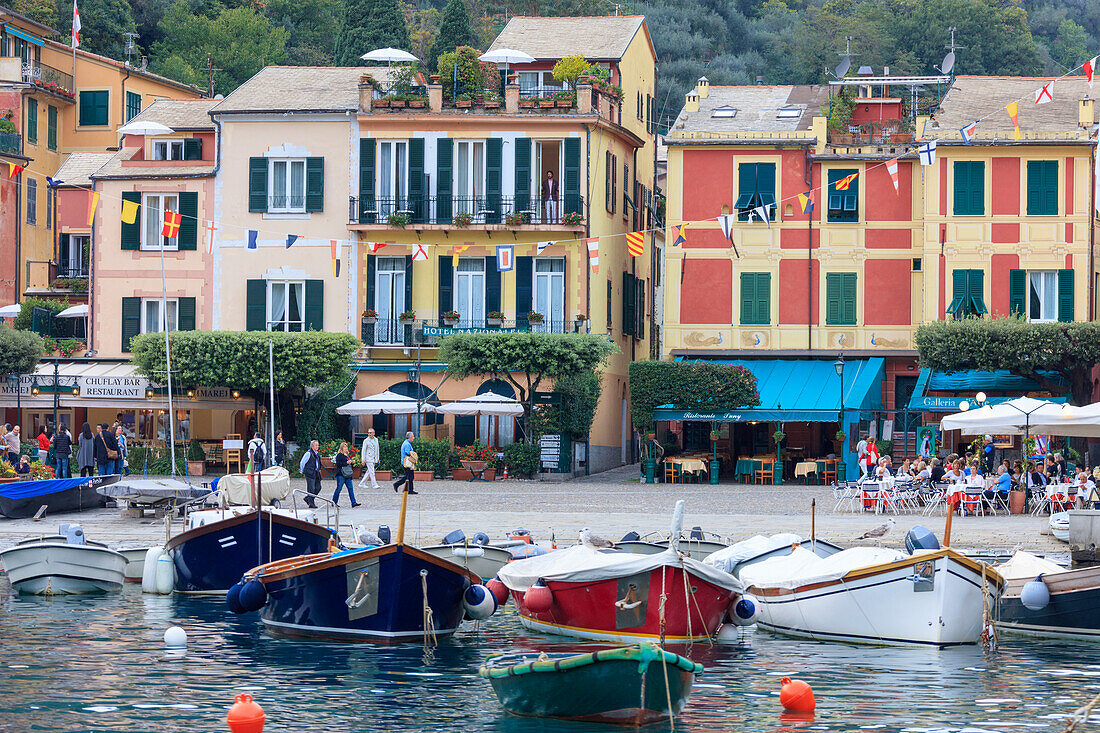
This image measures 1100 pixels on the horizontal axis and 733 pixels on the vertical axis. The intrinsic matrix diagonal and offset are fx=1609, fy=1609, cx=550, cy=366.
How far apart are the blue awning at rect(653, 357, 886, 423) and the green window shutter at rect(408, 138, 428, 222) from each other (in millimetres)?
9187

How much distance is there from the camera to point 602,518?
104 feet

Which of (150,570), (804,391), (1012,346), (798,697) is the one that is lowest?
(798,697)

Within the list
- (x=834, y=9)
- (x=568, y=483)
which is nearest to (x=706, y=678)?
(x=568, y=483)

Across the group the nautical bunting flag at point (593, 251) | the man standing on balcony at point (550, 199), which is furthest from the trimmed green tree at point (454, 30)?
the nautical bunting flag at point (593, 251)

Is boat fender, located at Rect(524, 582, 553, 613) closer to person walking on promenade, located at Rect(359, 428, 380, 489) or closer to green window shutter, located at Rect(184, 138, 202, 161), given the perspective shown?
person walking on promenade, located at Rect(359, 428, 380, 489)

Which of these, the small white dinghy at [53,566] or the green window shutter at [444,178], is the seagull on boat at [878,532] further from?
the green window shutter at [444,178]

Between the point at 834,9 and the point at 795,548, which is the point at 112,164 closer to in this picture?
the point at 795,548

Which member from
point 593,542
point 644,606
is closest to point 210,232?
point 593,542

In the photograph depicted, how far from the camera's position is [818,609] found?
2131cm

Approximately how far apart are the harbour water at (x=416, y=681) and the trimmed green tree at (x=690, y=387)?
2104 cm

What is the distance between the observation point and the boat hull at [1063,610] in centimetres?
2095

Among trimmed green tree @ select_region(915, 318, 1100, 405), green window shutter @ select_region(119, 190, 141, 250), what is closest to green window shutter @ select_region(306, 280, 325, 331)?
green window shutter @ select_region(119, 190, 141, 250)

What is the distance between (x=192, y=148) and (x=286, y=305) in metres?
6.05

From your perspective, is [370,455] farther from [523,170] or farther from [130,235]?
[130,235]
